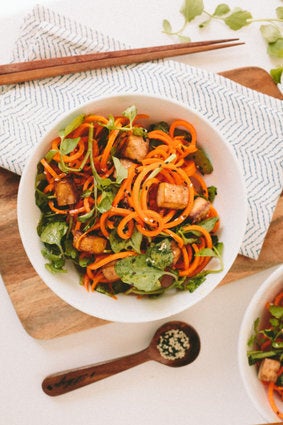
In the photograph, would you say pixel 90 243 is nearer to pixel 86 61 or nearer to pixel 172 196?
pixel 172 196

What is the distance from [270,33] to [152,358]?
1.02 metres

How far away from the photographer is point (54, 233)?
123cm

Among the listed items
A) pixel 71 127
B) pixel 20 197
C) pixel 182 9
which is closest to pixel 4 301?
pixel 20 197

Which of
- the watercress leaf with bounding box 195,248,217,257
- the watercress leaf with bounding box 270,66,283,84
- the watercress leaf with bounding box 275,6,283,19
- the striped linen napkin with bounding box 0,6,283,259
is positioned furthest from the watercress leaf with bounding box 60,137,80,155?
the watercress leaf with bounding box 275,6,283,19

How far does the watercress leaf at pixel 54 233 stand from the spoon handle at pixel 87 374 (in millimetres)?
442

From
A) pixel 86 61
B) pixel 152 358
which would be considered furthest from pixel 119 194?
pixel 152 358

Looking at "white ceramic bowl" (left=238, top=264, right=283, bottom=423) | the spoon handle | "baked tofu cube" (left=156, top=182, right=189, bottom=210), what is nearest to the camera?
"baked tofu cube" (left=156, top=182, right=189, bottom=210)

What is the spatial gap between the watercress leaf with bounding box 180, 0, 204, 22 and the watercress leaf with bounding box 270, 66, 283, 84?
274 mm

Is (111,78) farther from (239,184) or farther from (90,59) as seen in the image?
(239,184)

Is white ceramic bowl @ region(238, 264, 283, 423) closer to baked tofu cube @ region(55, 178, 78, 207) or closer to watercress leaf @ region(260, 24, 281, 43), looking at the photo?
baked tofu cube @ region(55, 178, 78, 207)

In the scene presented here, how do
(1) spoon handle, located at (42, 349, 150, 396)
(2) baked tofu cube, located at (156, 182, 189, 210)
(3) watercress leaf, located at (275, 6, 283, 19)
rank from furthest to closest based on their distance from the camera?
(3) watercress leaf, located at (275, 6, 283, 19) < (1) spoon handle, located at (42, 349, 150, 396) < (2) baked tofu cube, located at (156, 182, 189, 210)

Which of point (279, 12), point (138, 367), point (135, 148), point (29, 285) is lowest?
point (138, 367)

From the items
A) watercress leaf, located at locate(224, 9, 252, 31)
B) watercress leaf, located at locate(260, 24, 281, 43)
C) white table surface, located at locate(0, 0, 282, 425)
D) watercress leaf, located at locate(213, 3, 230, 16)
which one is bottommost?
white table surface, located at locate(0, 0, 282, 425)

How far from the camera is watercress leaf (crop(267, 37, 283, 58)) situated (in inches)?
61.1
